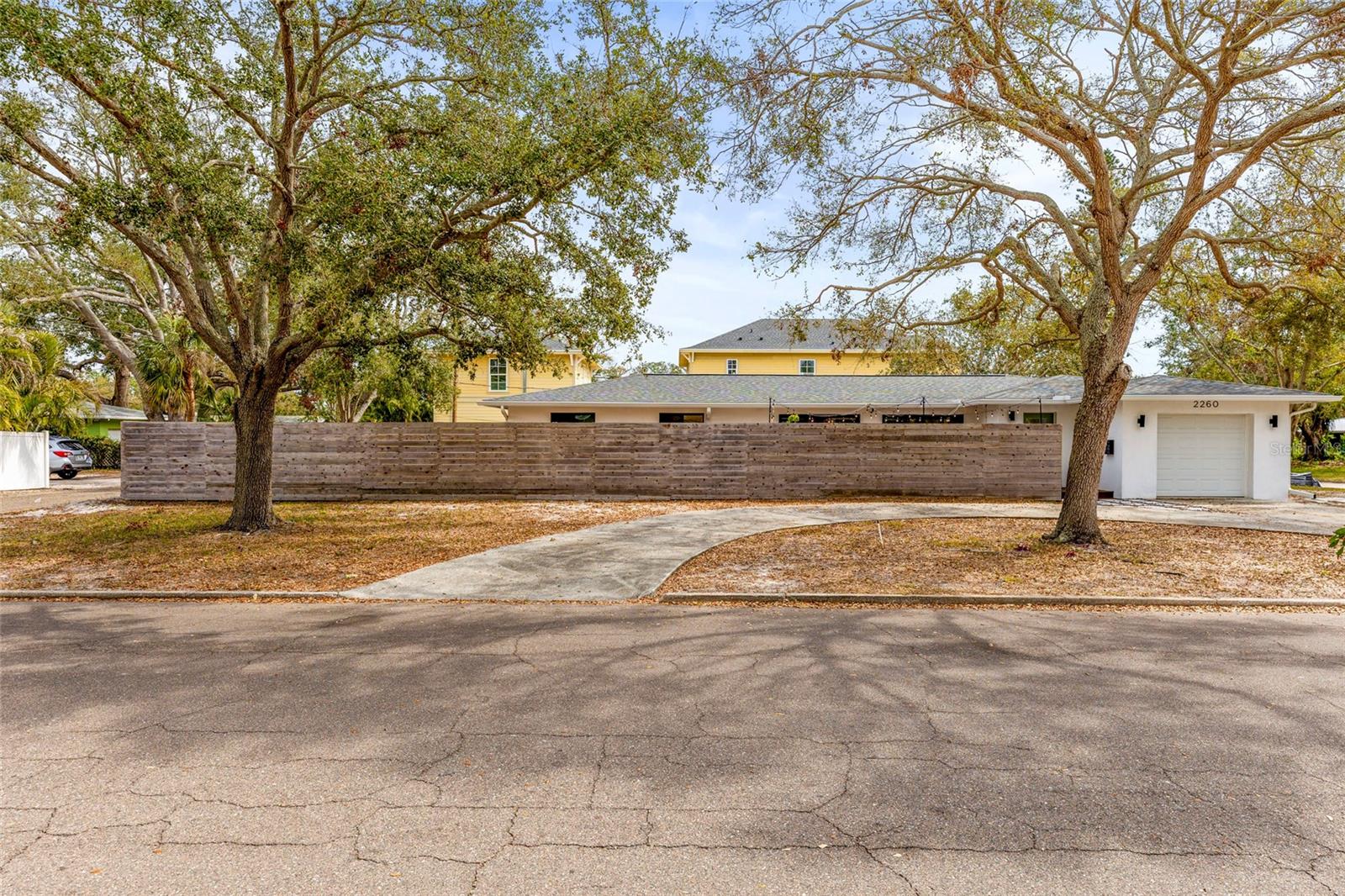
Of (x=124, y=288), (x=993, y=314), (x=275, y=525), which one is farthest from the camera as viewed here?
(x=124, y=288)

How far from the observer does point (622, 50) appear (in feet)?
31.7

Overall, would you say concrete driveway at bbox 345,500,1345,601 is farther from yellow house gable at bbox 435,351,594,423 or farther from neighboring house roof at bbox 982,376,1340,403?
yellow house gable at bbox 435,351,594,423

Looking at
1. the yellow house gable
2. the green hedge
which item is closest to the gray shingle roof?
the yellow house gable

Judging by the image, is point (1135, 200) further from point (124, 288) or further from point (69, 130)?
point (124, 288)

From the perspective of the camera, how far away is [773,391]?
2192 cm

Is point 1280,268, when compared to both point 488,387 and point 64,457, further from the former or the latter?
point 64,457

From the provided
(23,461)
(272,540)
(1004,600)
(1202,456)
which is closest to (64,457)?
(23,461)

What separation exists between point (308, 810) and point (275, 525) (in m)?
10.4

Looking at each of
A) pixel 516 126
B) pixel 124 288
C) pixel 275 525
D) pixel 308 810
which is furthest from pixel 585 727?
pixel 124 288

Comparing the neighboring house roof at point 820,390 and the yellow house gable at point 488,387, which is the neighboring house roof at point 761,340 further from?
the neighboring house roof at point 820,390

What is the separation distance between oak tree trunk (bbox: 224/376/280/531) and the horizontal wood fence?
4.97 m

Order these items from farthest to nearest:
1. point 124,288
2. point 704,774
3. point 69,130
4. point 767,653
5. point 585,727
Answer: point 124,288, point 69,130, point 767,653, point 585,727, point 704,774

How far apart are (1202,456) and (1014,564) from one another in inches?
486

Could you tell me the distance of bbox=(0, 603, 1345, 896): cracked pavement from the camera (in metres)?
2.71
